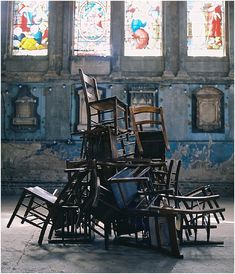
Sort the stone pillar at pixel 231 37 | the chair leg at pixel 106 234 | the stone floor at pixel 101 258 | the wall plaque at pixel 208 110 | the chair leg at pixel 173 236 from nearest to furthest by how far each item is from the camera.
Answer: the stone floor at pixel 101 258 → the chair leg at pixel 173 236 → the chair leg at pixel 106 234 → the wall plaque at pixel 208 110 → the stone pillar at pixel 231 37

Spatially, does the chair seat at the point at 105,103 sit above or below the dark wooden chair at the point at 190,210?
above

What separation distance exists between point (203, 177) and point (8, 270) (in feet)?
23.8

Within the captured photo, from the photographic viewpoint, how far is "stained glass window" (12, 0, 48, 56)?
32.9 ft

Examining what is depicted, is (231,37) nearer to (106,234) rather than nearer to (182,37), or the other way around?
(182,37)

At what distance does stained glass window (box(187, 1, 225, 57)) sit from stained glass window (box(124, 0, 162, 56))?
884 mm

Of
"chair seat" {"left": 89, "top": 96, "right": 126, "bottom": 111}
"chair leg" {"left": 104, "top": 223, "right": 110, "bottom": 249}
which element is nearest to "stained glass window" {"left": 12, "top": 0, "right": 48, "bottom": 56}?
"chair seat" {"left": 89, "top": 96, "right": 126, "bottom": 111}

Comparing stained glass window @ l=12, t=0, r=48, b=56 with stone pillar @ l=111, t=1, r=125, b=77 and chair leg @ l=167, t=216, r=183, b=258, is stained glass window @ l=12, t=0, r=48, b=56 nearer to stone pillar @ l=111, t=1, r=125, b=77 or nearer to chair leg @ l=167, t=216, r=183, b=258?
stone pillar @ l=111, t=1, r=125, b=77

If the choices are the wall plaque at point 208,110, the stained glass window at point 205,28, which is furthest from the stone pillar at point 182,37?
the wall plaque at point 208,110

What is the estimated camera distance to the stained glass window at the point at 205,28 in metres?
9.98

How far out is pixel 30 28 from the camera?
10133 millimetres

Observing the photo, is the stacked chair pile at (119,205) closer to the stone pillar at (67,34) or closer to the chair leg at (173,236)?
the chair leg at (173,236)

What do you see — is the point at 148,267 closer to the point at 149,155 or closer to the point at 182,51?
the point at 149,155

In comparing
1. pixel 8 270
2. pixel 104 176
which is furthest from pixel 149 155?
pixel 8 270

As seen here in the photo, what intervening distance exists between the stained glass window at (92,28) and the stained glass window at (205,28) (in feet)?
7.71
